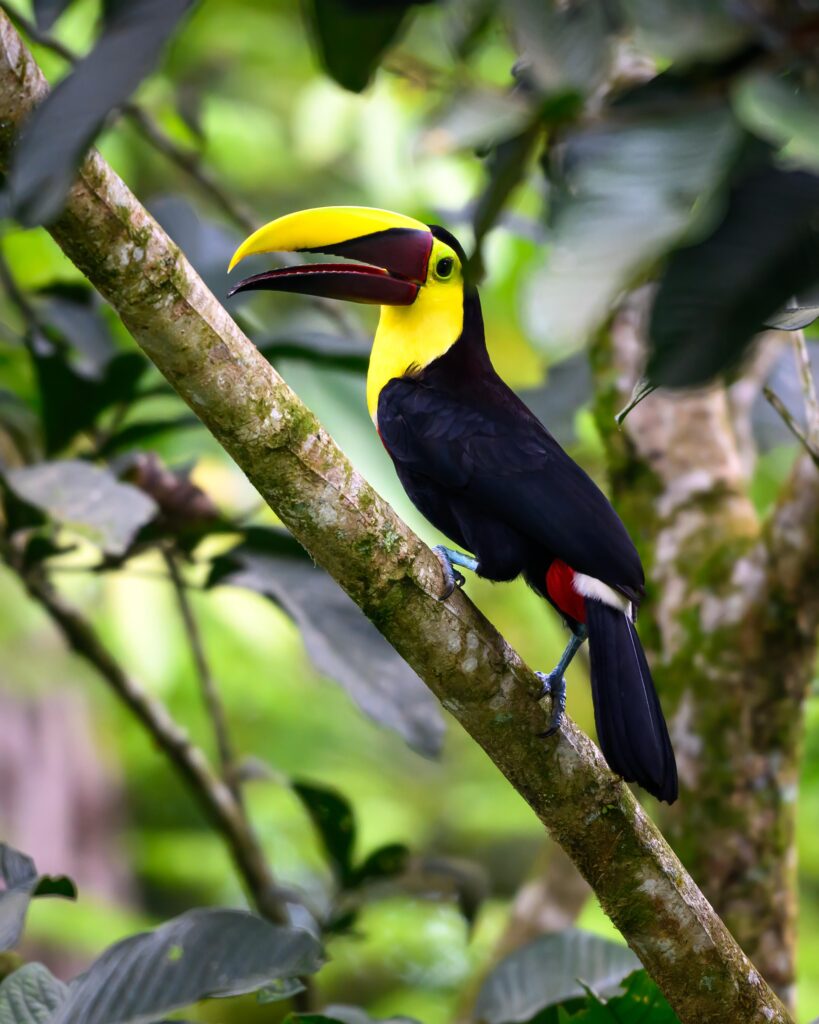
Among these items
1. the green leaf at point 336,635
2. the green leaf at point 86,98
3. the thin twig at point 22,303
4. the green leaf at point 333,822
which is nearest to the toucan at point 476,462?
the green leaf at point 336,635

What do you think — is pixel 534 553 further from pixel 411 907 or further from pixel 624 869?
pixel 411 907

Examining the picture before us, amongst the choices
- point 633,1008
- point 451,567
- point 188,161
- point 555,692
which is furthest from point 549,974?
point 188,161

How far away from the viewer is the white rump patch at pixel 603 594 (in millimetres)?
1984

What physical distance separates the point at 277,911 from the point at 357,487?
1446 millimetres

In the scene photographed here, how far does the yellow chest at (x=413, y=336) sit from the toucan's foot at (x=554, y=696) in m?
0.78

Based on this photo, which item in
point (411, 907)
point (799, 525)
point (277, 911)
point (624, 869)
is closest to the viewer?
point (624, 869)

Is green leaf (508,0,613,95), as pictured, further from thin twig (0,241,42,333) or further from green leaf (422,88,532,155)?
thin twig (0,241,42,333)

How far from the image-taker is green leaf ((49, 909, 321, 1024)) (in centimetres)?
168

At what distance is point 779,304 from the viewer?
0.75 metres

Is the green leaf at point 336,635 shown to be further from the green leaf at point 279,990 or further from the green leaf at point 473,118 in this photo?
the green leaf at point 473,118

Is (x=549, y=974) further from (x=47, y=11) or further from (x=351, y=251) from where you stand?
(x=47, y=11)

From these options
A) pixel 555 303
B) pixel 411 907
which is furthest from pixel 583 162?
pixel 411 907

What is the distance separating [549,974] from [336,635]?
0.70 metres

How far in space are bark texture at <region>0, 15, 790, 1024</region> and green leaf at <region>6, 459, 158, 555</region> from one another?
55 cm
